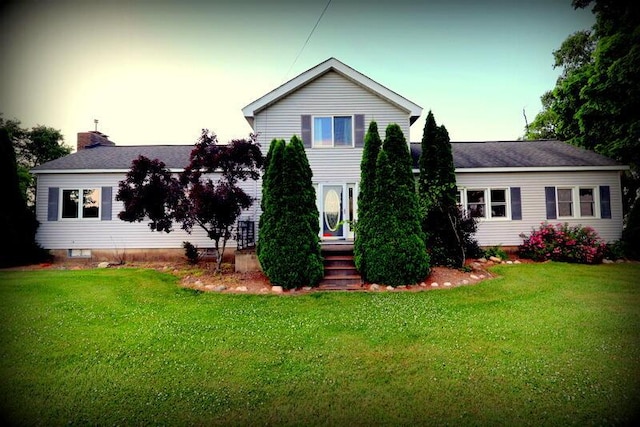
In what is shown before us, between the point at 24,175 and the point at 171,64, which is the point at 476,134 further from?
the point at 24,175

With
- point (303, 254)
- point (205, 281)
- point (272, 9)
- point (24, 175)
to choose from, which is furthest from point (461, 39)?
point (24, 175)

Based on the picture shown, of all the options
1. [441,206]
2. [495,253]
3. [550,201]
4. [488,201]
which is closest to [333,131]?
[441,206]

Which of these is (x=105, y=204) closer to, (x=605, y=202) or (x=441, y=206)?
(x=441, y=206)

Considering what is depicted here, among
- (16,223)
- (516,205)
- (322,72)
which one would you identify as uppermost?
(322,72)

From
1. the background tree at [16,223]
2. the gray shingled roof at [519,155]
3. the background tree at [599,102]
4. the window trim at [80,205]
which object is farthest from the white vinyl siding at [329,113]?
the background tree at [16,223]

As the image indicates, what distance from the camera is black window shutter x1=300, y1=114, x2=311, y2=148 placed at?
10.7 meters

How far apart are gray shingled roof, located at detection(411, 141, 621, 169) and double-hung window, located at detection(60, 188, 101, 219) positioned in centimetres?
1293

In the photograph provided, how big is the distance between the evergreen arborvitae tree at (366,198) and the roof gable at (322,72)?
3189 millimetres

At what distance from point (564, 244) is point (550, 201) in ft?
6.57

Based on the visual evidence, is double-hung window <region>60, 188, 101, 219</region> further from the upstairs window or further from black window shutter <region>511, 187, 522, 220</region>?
the upstairs window

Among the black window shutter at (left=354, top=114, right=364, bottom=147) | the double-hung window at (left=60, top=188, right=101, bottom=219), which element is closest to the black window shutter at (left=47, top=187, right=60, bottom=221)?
the double-hung window at (left=60, top=188, right=101, bottom=219)

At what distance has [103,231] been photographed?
11.4 metres

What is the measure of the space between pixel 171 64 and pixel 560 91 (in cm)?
1879

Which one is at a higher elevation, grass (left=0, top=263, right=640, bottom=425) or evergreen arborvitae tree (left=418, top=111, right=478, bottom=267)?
evergreen arborvitae tree (left=418, top=111, right=478, bottom=267)
